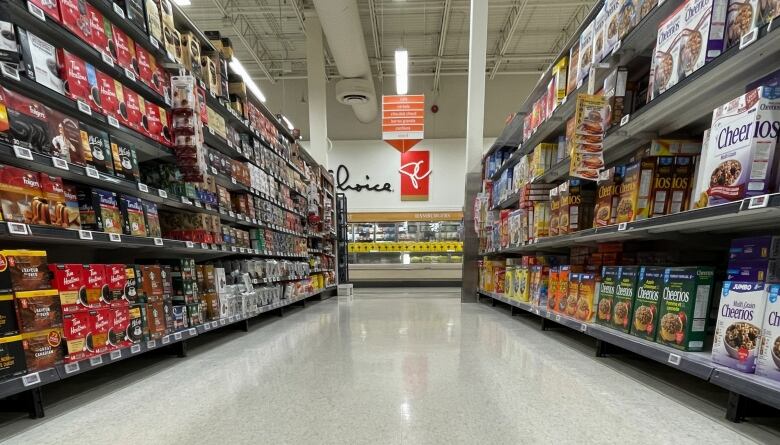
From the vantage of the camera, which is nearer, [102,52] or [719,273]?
[719,273]

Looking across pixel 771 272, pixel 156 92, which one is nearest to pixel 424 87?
pixel 156 92

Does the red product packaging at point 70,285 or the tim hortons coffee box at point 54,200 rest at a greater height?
the tim hortons coffee box at point 54,200

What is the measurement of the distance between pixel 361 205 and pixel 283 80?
476 cm

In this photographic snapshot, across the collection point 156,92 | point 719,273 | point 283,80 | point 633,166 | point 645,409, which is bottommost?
point 645,409

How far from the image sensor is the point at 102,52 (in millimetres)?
1799

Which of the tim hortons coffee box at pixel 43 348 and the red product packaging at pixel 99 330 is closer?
the tim hortons coffee box at pixel 43 348

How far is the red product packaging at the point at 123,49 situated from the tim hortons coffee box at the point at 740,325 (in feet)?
10.7

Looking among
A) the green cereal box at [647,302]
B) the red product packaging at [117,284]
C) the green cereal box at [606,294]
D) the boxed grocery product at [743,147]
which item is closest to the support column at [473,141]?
the green cereal box at [606,294]

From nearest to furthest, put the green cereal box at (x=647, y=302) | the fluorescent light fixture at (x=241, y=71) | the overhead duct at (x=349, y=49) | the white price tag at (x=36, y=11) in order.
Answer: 1. the white price tag at (x=36, y=11)
2. the green cereal box at (x=647, y=302)
3. the fluorescent light fixture at (x=241, y=71)
4. the overhead duct at (x=349, y=49)

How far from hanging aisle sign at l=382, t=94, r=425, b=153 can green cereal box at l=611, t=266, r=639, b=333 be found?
5.92 metres

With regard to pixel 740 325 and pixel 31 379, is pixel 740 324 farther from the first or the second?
pixel 31 379

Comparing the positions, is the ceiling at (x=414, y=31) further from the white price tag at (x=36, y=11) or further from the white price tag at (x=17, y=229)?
the white price tag at (x=17, y=229)

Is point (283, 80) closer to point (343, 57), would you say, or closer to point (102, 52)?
point (343, 57)

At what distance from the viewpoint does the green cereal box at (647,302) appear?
5.62ft
